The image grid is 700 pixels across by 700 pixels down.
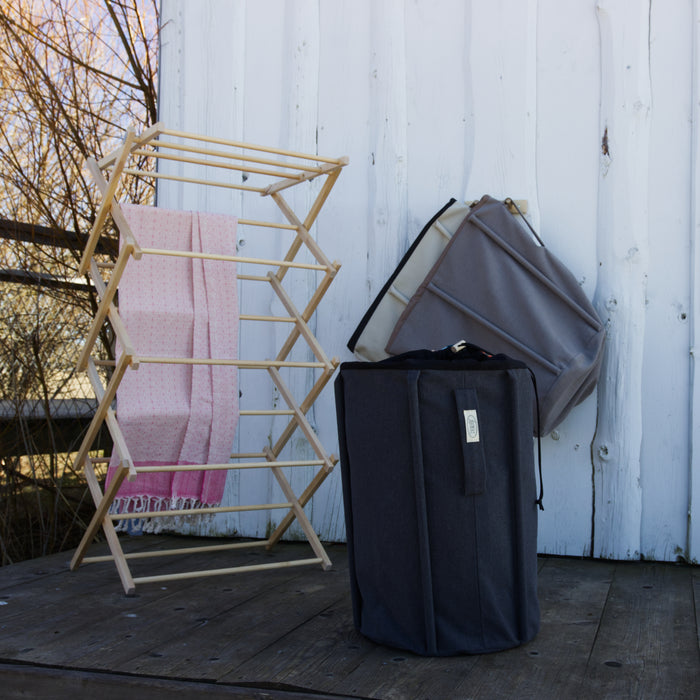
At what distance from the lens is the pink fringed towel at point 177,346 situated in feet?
7.69

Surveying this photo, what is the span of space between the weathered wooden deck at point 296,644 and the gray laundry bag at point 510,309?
0.61 meters

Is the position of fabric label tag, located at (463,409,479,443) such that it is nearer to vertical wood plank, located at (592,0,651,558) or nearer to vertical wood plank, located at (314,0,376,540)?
vertical wood plank, located at (592,0,651,558)

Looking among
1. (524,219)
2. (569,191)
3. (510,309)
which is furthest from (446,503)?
(569,191)

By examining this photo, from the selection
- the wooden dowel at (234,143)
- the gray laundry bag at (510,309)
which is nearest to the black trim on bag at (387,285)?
the gray laundry bag at (510,309)

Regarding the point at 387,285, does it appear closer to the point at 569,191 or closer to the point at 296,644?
the point at 569,191

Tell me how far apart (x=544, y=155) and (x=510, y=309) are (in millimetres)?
564

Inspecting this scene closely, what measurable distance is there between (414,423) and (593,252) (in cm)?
126

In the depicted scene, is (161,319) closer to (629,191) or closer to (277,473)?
(277,473)

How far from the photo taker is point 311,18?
298 centimetres

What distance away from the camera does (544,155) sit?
108 inches

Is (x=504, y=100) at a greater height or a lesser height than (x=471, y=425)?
greater

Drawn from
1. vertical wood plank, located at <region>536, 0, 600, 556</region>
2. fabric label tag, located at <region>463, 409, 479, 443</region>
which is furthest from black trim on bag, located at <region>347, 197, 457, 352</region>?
fabric label tag, located at <region>463, 409, 479, 443</region>

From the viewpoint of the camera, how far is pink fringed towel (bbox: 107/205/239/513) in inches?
92.3

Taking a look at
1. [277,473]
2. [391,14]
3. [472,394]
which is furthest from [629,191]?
[277,473]
